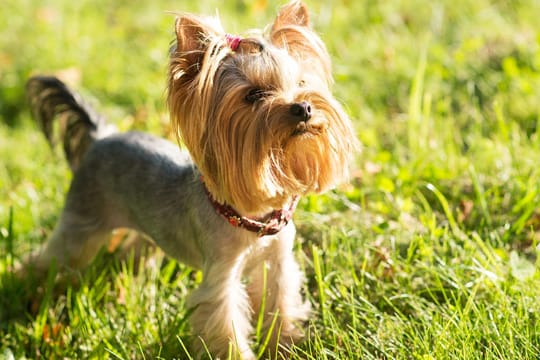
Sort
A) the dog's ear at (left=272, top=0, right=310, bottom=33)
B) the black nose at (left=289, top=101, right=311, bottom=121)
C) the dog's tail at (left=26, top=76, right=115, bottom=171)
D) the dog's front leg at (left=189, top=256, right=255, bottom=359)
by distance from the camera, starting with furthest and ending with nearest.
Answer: the dog's tail at (left=26, top=76, right=115, bottom=171) < the dog's front leg at (left=189, top=256, right=255, bottom=359) < the dog's ear at (left=272, top=0, right=310, bottom=33) < the black nose at (left=289, top=101, right=311, bottom=121)

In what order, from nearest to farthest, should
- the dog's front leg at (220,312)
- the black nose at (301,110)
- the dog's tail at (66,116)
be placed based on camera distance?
the black nose at (301,110)
the dog's front leg at (220,312)
the dog's tail at (66,116)

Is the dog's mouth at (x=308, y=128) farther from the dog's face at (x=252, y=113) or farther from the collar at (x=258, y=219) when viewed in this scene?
the collar at (x=258, y=219)

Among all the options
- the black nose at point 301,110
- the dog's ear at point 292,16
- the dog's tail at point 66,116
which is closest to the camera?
the black nose at point 301,110

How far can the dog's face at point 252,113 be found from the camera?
108 inches

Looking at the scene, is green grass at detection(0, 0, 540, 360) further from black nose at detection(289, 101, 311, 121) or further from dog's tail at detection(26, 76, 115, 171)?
black nose at detection(289, 101, 311, 121)

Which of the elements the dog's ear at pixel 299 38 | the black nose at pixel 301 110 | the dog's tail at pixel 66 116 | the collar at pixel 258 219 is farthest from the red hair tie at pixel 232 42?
the dog's tail at pixel 66 116

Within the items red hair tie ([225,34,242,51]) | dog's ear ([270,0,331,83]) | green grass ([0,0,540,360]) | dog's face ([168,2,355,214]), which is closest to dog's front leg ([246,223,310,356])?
green grass ([0,0,540,360])

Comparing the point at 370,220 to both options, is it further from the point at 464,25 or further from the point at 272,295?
the point at 464,25

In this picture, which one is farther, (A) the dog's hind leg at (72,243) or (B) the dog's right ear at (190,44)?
(A) the dog's hind leg at (72,243)

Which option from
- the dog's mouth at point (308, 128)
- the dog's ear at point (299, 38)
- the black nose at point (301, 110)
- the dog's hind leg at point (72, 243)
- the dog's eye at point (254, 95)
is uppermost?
the dog's ear at point (299, 38)

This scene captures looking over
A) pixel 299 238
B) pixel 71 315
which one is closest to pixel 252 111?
pixel 299 238

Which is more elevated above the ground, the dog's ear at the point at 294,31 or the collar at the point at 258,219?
the dog's ear at the point at 294,31

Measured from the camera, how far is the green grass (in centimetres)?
322

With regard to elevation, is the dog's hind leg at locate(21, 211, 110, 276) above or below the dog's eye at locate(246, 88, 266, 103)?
below
